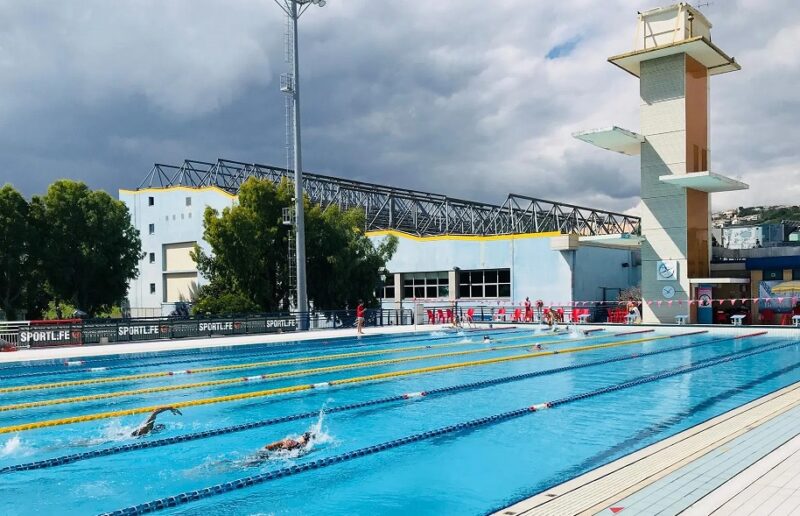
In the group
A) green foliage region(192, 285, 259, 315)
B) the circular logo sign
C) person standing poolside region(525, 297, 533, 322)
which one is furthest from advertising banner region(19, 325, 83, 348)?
the circular logo sign

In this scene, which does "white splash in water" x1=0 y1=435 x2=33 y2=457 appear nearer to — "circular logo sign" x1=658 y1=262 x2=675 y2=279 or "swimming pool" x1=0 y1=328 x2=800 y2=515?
"swimming pool" x1=0 y1=328 x2=800 y2=515

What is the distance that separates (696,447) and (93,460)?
21.4 ft

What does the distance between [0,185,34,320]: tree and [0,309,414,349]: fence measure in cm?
1015

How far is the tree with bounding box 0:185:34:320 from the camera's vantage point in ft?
96.6

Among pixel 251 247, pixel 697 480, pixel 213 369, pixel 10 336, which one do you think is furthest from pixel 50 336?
pixel 697 480

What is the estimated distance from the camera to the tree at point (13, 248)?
29438mm

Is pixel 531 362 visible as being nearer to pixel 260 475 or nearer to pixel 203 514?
pixel 260 475

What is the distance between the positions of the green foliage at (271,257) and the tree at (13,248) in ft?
25.4

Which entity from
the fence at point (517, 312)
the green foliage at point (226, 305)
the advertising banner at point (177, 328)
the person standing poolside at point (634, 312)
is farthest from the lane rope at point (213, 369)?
the person standing poolside at point (634, 312)

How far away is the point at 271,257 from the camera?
1201 inches

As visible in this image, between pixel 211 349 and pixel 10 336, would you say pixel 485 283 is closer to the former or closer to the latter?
pixel 211 349

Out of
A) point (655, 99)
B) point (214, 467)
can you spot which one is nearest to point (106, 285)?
point (655, 99)

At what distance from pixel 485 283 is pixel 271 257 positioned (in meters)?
11.4

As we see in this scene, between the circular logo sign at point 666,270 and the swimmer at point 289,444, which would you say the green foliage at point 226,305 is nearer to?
the circular logo sign at point 666,270
